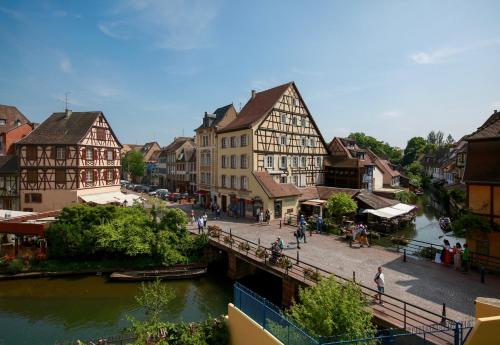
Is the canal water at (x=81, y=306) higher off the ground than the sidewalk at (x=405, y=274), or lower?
lower

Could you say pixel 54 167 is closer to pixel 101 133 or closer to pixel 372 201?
pixel 101 133

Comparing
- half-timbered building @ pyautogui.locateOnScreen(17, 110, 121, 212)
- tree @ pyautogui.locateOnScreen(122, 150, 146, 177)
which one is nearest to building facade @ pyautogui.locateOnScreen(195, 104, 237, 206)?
half-timbered building @ pyautogui.locateOnScreen(17, 110, 121, 212)

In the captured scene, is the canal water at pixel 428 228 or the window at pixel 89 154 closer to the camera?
the canal water at pixel 428 228

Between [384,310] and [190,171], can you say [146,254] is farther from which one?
[190,171]

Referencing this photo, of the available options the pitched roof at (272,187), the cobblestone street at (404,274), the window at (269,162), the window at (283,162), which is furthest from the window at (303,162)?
the cobblestone street at (404,274)

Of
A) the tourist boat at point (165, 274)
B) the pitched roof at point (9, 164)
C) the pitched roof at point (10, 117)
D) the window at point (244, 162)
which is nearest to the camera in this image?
the tourist boat at point (165, 274)

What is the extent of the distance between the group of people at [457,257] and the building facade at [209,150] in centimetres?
2414

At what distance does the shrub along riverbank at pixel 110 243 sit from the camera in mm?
21016

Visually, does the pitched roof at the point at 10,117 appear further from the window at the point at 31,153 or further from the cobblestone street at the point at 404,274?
the cobblestone street at the point at 404,274

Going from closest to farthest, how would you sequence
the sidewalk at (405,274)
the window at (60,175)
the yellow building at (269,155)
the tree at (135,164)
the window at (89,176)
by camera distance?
1. the sidewalk at (405,274)
2. the yellow building at (269,155)
3. the window at (60,175)
4. the window at (89,176)
5. the tree at (135,164)

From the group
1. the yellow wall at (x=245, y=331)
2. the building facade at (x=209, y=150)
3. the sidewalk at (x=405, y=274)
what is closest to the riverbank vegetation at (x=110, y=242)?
the sidewalk at (x=405, y=274)

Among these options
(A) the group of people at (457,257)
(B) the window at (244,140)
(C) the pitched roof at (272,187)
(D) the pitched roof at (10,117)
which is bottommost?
(A) the group of people at (457,257)

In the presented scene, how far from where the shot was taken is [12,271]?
20.0 meters

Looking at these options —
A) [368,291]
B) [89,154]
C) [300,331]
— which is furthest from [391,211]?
[89,154]
